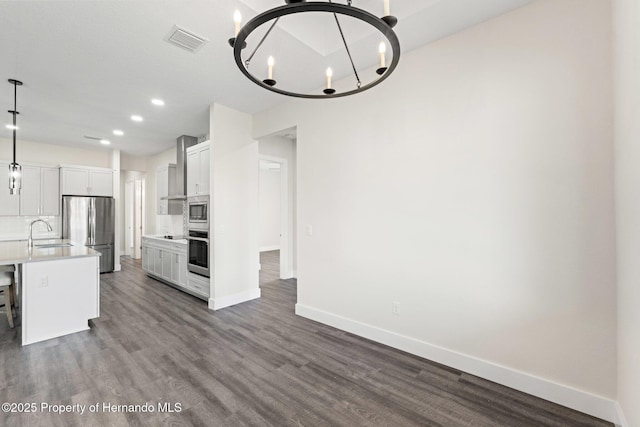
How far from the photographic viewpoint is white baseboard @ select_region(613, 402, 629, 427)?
65.8 inches

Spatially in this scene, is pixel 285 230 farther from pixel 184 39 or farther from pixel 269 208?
pixel 269 208

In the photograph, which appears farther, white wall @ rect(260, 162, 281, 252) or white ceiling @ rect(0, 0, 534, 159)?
white wall @ rect(260, 162, 281, 252)

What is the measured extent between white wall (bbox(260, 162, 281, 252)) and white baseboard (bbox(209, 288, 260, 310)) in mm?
5161

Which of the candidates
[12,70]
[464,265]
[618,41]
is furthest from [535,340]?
[12,70]

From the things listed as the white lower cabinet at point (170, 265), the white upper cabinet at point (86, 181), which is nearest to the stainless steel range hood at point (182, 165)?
the white lower cabinet at point (170, 265)

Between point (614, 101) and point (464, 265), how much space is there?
4.91ft

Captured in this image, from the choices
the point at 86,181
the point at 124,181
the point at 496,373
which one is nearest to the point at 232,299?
the point at 496,373

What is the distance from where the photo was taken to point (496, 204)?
7.30 ft

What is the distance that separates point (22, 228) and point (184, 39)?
21.1 feet

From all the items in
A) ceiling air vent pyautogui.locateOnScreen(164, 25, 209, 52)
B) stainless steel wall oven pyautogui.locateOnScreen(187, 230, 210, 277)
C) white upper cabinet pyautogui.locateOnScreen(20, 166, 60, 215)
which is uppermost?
ceiling air vent pyautogui.locateOnScreen(164, 25, 209, 52)

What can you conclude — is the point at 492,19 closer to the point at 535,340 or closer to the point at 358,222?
the point at 358,222

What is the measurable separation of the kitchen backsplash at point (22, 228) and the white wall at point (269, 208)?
528 centimetres

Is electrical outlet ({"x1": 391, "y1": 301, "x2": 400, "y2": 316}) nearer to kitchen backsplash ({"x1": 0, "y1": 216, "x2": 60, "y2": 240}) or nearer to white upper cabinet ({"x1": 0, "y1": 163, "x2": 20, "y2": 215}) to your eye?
kitchen backsplash ({"x1": 0, "y1": 216, "x2": 60, "y2": 240})

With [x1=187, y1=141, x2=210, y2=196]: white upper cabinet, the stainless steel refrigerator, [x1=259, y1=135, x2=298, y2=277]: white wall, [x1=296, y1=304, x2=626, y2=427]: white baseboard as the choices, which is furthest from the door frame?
the stainless steel refrigerator
